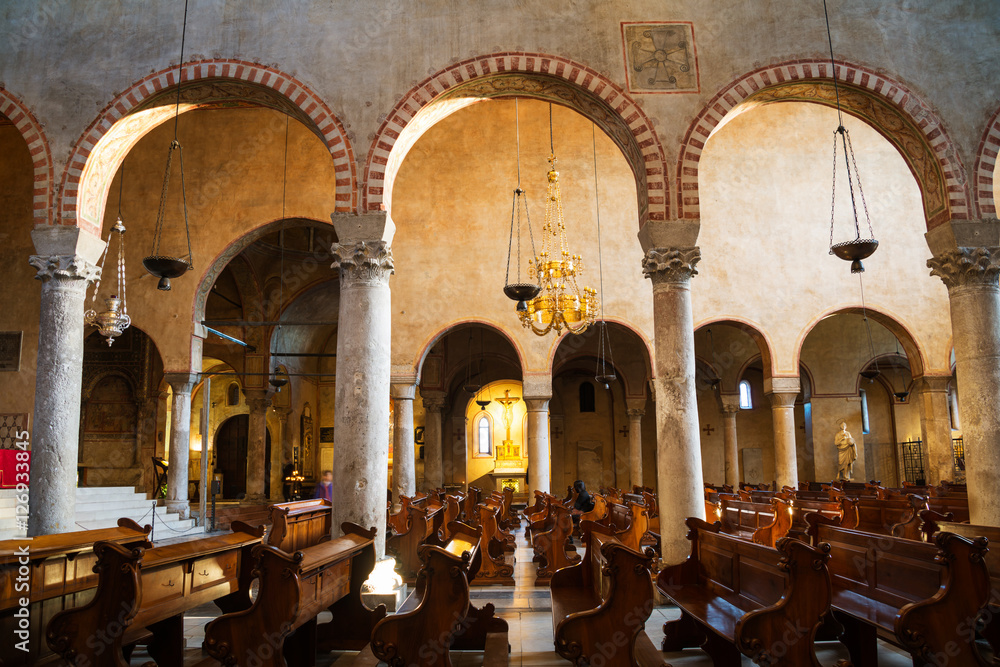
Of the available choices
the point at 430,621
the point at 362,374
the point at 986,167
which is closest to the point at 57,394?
the point at 362,374

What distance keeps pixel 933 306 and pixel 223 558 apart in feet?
53.1

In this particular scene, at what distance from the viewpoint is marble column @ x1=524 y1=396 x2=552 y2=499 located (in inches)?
634

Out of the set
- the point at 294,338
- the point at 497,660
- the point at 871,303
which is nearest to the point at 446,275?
the point at 294,338

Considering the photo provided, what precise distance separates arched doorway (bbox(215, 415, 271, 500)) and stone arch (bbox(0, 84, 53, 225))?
54.8 feet

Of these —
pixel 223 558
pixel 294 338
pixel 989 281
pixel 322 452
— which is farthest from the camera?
pixel 322 452

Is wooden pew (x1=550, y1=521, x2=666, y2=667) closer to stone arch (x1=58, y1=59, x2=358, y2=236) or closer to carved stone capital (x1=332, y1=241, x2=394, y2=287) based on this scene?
carved stone capital (x1=332, y1=241, x2=394, y2=287)

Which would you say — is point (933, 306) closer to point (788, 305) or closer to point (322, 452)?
point (788, 305)

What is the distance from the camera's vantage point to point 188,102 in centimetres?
922

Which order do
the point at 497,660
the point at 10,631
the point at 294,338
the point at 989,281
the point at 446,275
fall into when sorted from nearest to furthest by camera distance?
1. the point at 10,631
2. the point at 497,660
3. the point at 989,281
4. the point at 446,275
5. the point at 294,338

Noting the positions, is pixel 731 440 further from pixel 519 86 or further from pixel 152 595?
pixel 152 595

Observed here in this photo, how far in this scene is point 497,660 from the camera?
4.44m

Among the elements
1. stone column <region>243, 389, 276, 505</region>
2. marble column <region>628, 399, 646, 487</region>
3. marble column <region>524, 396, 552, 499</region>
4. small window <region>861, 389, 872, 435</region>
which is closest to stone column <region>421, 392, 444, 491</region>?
marble column <region>524, 396, 552, 499</region>

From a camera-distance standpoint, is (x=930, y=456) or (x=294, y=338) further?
(x=294, y=338)

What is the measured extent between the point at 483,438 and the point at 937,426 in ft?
47.8
